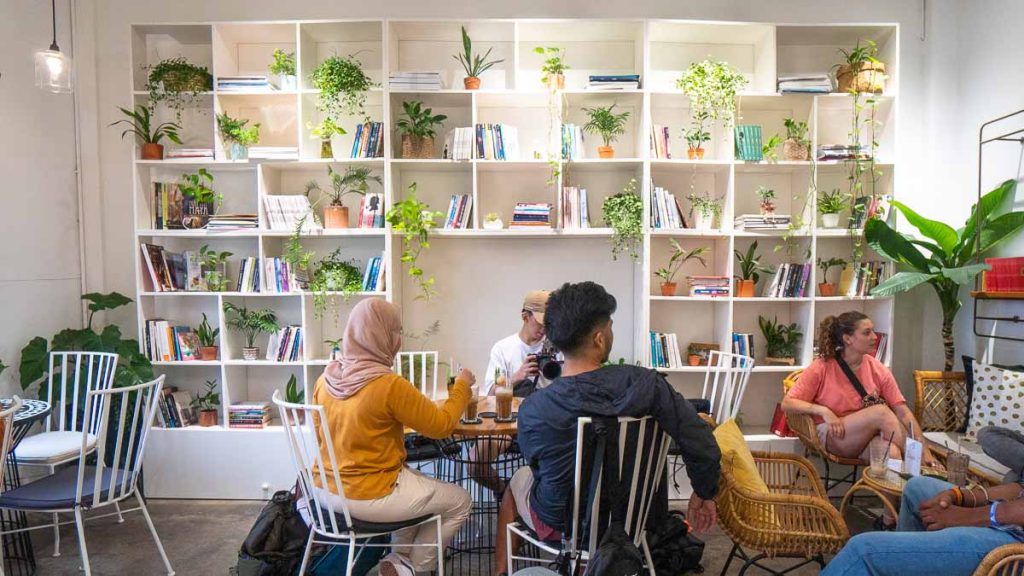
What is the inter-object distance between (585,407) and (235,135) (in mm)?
3356

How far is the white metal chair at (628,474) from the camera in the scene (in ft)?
6.63

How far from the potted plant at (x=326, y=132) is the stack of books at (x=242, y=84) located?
0.39m

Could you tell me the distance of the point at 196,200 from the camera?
4.30 m

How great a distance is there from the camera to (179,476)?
415 cm

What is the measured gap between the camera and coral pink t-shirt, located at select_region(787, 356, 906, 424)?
3.58 m

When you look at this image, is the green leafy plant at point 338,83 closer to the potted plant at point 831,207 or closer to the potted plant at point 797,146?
the potted plant at point 797,146

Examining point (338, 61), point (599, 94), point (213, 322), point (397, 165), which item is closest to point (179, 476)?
point (213, 322)

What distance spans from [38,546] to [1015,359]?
233 inches

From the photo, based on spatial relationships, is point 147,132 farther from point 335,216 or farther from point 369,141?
point 369,141

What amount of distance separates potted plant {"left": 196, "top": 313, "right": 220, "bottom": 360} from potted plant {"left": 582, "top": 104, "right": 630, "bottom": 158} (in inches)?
119

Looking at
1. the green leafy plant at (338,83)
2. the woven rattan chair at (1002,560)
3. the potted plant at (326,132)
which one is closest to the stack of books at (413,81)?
the green leafy plant at (338,83)

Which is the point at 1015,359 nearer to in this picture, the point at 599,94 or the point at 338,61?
the point at 599,94

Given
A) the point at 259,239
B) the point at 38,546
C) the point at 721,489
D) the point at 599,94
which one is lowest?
the point at 38,546

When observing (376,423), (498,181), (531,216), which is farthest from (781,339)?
(376,423)
